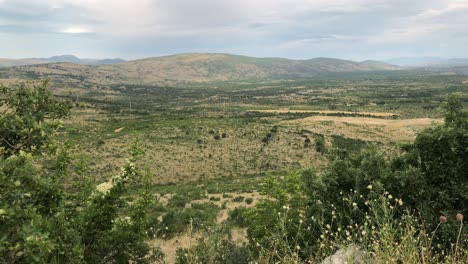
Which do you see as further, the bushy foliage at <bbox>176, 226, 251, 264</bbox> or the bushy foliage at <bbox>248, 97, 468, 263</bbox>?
the bushy foliage at <bbox>248, 97, 468, 263</bbox>

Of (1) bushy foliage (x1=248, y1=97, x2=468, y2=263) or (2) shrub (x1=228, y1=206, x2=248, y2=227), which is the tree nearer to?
(1) bushy foliage (x1=248, y1=97, x2=468, y2=263)

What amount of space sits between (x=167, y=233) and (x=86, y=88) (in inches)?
6830

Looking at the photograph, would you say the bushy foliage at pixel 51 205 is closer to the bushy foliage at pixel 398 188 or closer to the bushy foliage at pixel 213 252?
the bushy foliage at pixel 213 252

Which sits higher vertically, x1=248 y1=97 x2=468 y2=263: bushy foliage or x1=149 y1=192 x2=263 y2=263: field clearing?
x1=248 y1=97 x2=468 y2=263: bushy foliage

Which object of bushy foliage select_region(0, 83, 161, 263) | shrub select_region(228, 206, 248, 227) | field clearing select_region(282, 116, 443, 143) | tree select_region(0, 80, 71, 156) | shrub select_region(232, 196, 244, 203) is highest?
tree select_region(0, 80, 71, 156)

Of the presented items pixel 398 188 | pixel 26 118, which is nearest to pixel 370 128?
pixel 398 188

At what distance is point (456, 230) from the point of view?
6.61 metres

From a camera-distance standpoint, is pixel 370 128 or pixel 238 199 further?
pixel 370 128

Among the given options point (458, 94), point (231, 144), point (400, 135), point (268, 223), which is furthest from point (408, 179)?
point (400, 135)

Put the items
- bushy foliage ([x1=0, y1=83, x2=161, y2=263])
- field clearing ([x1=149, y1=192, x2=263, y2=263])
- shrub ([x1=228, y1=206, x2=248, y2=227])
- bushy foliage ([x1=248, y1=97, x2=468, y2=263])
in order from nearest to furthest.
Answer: bushy foliage ([x1=0, y1=83, x2=161, y2=263]) < bushy foliage ([x1=248, y1=97, x2=468, y2=263]) < field clearing ([x1=149, y1=192, x2=263, y2=263]) < shrub ([x1=228, y1=206, x2=248, y2=227])

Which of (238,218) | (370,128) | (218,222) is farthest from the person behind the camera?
(370,128)

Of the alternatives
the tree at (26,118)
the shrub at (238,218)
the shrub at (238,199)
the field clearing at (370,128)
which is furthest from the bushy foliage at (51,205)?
the field clearing at (370,128)

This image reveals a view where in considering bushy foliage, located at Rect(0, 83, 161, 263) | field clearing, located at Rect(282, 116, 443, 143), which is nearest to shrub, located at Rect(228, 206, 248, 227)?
bushy foliage, located at Rect(0, 83, 161, 263)

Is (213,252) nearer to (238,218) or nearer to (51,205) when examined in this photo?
(51,205)
